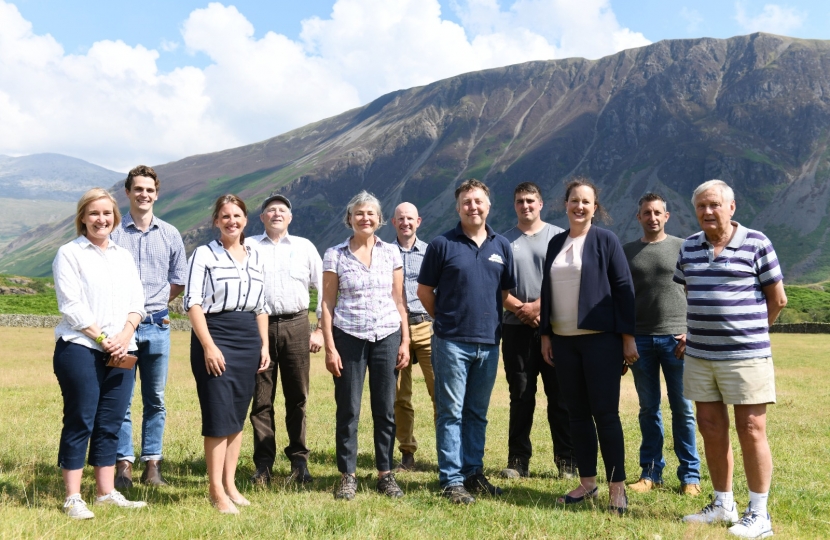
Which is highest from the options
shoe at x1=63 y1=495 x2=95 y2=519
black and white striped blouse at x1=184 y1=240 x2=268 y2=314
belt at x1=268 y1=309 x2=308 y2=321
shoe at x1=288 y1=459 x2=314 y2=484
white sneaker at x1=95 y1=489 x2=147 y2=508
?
black and white striped blouse at x1=184 y1=240 x2=268 y2=314

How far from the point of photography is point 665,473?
7449mm

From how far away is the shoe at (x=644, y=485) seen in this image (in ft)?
21.7

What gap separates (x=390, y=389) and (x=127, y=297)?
261 centimetres

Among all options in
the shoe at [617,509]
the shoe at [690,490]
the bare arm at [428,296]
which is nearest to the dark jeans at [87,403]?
the bare arm at [428,296]

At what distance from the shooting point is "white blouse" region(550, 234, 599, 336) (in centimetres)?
586

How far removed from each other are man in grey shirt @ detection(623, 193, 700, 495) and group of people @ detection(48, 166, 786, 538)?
0.8 inches

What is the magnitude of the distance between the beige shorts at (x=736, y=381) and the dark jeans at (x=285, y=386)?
3952 millimetres

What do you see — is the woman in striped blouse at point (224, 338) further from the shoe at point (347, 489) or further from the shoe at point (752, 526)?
the shoe at point (752, 526)

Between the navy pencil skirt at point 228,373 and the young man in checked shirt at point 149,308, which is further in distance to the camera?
the young man in checked shirt at point 149,308

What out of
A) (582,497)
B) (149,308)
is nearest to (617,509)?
(582,497)

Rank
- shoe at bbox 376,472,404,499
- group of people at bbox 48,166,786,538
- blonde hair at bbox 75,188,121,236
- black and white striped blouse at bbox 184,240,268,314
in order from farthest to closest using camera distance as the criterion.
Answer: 1. shoe at bbox 376,472,404,499
2. black and white striped blouse at bbox 184,240,268,314
3. blonde hair at bbox 75,188,121,236
4. group of people at bbox 48,166,786,538

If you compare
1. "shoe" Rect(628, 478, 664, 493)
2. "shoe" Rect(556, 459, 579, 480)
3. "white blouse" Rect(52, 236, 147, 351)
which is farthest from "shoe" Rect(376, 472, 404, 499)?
"white blouse" Rect(52, 236, 147, 351)

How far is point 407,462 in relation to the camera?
313 inches

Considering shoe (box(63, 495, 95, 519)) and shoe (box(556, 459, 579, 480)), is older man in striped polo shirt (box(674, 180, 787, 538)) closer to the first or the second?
shoe (box(556, 459, 579, 480))
